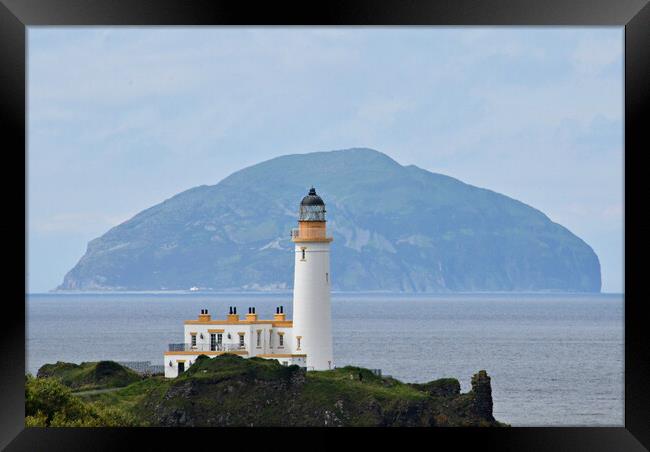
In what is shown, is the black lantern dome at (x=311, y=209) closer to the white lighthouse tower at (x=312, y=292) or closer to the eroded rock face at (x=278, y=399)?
the white lighthouse tower at (x=312, y=292)

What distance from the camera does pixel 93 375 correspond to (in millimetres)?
24031

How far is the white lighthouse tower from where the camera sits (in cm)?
2428

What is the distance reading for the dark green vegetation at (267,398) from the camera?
21625 mm

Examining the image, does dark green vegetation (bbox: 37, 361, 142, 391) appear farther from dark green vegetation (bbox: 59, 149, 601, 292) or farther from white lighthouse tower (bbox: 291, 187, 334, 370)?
dark green vegetation (bbox: 59, 149, 601, 292)

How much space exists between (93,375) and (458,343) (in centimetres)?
3680

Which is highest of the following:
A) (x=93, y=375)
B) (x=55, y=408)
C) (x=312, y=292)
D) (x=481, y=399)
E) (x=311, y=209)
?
(x=311, y=209)

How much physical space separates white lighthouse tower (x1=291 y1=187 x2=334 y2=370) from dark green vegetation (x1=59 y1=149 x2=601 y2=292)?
78523 mm

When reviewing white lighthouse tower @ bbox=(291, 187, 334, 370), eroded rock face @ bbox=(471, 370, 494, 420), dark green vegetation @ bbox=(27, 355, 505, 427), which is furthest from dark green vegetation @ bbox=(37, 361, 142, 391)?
eroded rock face @ bbox=(471, 370, 494, 420)

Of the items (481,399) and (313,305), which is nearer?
(313,305)

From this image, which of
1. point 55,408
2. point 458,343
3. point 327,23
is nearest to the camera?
point 327,23

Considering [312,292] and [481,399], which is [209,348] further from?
[481,399]

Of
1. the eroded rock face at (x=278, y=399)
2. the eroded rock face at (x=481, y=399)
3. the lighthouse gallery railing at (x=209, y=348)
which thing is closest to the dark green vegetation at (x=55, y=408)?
the eroded rock face at (x=278, y=399)

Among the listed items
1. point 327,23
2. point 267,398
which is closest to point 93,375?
point 267,398

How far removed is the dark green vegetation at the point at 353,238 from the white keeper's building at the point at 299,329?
78.5m
